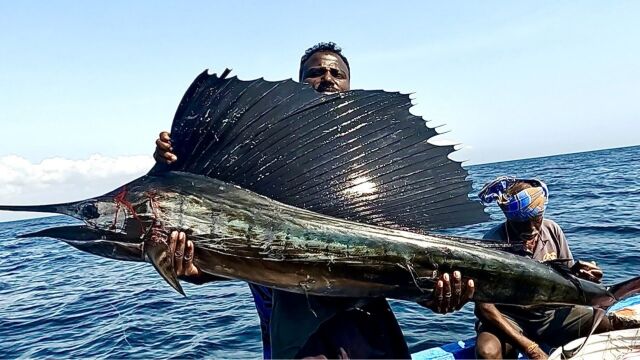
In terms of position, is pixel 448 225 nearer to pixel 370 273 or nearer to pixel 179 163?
pixel 370 273

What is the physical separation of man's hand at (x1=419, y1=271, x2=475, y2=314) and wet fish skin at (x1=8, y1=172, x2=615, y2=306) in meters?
0.03

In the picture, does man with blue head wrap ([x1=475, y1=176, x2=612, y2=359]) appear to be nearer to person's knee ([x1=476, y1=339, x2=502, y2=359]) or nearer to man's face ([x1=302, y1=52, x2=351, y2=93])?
person's knee ([x1=476, y1=339, x2=502, y2=359])

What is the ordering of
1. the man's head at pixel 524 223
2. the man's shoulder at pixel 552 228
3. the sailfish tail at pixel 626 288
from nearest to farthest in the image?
the sailfish tail at pixel 626 288 → the man's head at pixel 524 223 → the man's shoulder at pixel 552 228

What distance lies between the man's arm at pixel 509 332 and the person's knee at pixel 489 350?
10cm

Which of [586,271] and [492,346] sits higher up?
[586,271]

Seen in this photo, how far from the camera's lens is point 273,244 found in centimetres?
191

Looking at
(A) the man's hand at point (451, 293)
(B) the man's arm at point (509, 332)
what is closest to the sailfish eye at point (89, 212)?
(A) the man's hand at point (451, 293)

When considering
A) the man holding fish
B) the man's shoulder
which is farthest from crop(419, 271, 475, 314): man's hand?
the man's shoulder

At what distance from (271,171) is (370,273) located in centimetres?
57

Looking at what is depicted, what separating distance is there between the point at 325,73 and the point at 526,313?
2.84 meters

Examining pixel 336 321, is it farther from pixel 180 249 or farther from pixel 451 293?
pixel 180 249

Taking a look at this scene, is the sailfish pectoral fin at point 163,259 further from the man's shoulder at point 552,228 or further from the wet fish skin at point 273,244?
the man's shoulder at point 552,228

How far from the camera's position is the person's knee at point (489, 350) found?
4035mm

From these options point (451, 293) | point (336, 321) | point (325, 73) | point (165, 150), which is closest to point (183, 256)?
point (165, 150)
